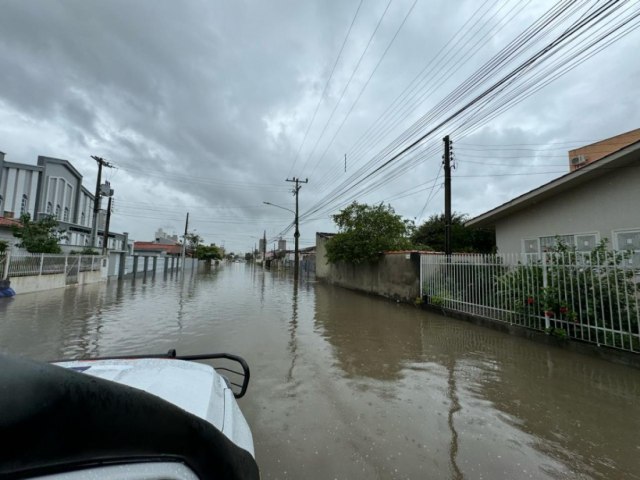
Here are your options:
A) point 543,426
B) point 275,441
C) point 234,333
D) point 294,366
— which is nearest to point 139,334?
point 234,333

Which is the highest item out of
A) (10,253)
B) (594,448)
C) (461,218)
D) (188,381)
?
(461,218)

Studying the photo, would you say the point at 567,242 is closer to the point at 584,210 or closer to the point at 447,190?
the point at 584,210

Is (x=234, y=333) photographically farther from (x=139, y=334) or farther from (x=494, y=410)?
(x=494, y=410)

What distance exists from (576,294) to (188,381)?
6.88 meters

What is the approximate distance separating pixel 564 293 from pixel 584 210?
3.94 metres

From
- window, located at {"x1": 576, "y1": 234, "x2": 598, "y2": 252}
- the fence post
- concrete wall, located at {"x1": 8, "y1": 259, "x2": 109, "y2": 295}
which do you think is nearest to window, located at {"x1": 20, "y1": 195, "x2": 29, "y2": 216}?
concrete wall, located at {"x1": 8, "y1": 259, "x2": 109, "y2": 295}

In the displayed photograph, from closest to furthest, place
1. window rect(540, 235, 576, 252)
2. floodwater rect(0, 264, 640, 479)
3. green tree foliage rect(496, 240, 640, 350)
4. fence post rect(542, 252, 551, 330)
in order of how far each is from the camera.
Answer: floodwater rect(0, 264, 640, 479), green tree foliage rect(496, 240, 640, 350), fence post rect(542, 252, 551, 330), window rect(540, 235, 576, 252)

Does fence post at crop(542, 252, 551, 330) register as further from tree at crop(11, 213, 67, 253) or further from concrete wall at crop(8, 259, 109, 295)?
tree at crop(11, 213, 67, 253)

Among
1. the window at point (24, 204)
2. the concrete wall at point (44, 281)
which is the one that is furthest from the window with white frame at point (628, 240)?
the window at point (24, 204)

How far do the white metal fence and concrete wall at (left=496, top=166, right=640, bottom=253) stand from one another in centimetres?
279

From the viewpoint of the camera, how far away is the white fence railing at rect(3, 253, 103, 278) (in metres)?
11.5

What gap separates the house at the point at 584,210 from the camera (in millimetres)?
7355

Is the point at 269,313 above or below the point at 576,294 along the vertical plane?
below

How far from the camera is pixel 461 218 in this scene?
22875mm
